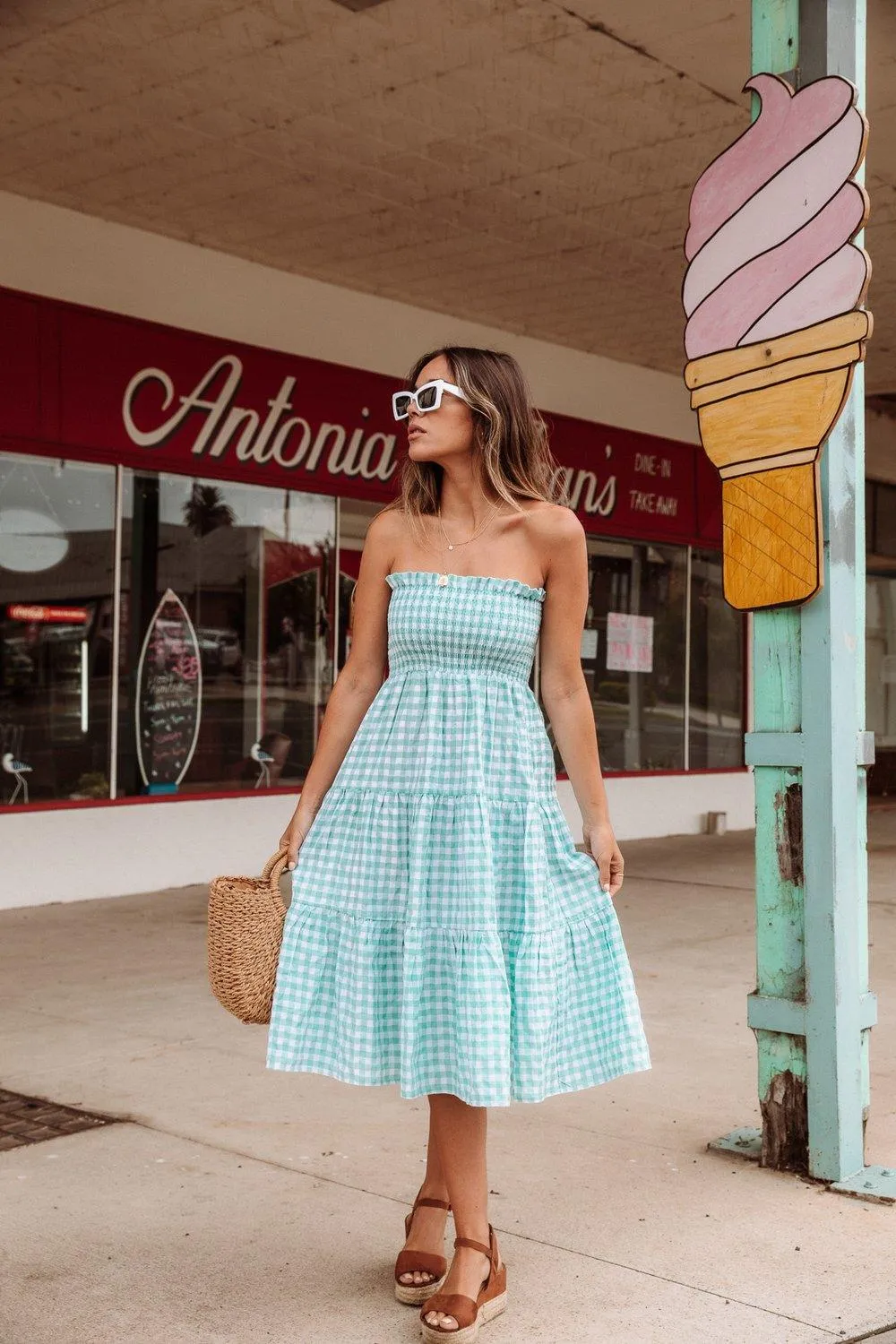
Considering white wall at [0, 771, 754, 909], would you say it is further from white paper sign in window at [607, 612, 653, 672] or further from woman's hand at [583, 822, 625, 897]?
woman's hand at [583, 822, 625, 897]

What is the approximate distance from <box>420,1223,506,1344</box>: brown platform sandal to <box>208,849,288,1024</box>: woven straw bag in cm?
68

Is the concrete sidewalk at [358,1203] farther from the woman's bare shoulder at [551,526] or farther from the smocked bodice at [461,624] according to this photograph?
the woman's bare shoulder at [551,526]

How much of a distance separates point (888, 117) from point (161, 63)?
394 centimetres

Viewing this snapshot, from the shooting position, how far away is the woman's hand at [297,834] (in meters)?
3.39

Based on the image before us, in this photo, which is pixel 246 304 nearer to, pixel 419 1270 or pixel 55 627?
pixel 55 627

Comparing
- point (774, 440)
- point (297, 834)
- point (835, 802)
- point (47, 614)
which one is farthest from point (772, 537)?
point (47, 614)

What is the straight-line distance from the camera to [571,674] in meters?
3.50

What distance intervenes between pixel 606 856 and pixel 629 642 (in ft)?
31.7

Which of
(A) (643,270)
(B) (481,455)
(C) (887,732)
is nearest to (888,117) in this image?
(A) (643,270)

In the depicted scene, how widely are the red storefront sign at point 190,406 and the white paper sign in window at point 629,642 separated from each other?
4.08 feet

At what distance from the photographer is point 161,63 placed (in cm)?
745

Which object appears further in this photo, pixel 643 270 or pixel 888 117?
pixel 643 270

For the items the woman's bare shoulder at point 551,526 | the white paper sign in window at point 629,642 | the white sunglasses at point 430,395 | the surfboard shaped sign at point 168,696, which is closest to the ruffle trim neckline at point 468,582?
the woman's bare shoulder at point 551,526

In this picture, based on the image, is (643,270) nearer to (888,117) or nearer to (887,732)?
(888,117)
